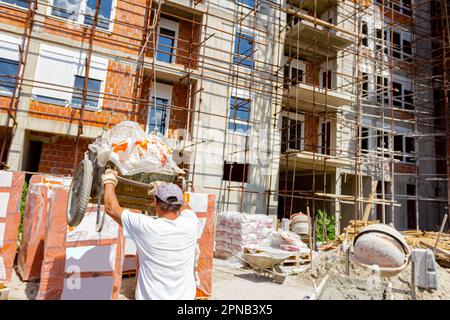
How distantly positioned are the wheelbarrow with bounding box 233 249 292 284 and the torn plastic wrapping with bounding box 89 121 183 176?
4459mm

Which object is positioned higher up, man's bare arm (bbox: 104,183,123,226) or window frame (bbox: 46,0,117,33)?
window frame (bbox: 46,0,117,33)

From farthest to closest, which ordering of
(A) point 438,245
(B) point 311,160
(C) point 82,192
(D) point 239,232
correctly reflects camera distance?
(B) point 311,160, (A) point 438,245, (D) point 239,232, (C) point 82,192

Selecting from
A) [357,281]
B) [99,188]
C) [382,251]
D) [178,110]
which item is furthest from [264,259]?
[178,110]

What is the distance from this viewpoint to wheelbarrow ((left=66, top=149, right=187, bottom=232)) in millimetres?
3713

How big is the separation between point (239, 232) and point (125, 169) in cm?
678

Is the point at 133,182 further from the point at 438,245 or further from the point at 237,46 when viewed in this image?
the point at 237,46

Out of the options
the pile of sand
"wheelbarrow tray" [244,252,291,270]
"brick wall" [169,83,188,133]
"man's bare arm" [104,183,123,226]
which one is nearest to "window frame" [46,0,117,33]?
"brick wall" [169,83,188,133]

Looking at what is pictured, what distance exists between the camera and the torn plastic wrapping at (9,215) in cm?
633

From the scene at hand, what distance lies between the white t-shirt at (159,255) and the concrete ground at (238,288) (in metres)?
3.79

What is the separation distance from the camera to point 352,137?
55.2 feet

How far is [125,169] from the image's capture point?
383 cm

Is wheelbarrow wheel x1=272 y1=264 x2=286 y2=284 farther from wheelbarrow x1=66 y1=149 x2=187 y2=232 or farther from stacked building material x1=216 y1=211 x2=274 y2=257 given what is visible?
wheelbarrow x1=66 y1=149 x2=187 y2=232
